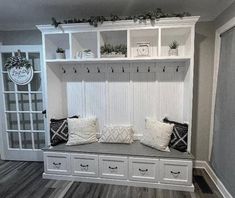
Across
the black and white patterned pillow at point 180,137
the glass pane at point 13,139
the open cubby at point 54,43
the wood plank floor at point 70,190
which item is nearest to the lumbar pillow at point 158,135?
the black and white patterned pillow at point 180,137

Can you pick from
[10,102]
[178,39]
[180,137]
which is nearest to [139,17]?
[178,39]

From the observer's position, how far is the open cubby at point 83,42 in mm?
2869

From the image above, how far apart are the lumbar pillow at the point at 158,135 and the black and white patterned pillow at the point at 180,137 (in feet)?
0.28

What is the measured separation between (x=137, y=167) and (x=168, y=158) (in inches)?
17.6

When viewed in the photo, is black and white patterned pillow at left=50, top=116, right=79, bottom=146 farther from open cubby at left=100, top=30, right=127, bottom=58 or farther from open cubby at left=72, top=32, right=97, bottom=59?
open cubby at left=100, top=30, right=127, bottom=58

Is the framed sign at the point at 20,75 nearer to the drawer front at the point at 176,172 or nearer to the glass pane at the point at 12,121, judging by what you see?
the glass pane at the point at 12,121

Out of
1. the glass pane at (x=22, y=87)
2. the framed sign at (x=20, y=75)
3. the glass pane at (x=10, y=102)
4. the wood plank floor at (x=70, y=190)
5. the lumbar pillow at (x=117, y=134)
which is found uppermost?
the framed sign at (x=20, y=75)

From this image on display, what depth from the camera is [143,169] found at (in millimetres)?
2633

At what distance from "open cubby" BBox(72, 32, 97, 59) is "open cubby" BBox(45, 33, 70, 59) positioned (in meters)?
0.19

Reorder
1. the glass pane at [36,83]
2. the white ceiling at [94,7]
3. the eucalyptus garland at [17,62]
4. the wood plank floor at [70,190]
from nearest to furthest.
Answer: the white ceiling at [94,7] → the wood plank floor at [70,190] → the eucalyptus garland at [17,62] → the glass pane at [36,83]

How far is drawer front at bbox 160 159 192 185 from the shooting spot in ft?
8.27

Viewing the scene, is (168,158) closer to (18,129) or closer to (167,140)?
(167,140)

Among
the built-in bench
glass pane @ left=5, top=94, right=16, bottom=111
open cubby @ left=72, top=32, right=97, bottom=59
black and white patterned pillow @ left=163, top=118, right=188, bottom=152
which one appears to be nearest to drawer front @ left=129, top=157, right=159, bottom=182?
the built-in bench

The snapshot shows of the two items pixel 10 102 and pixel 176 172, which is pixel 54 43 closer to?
pixel 10 102
